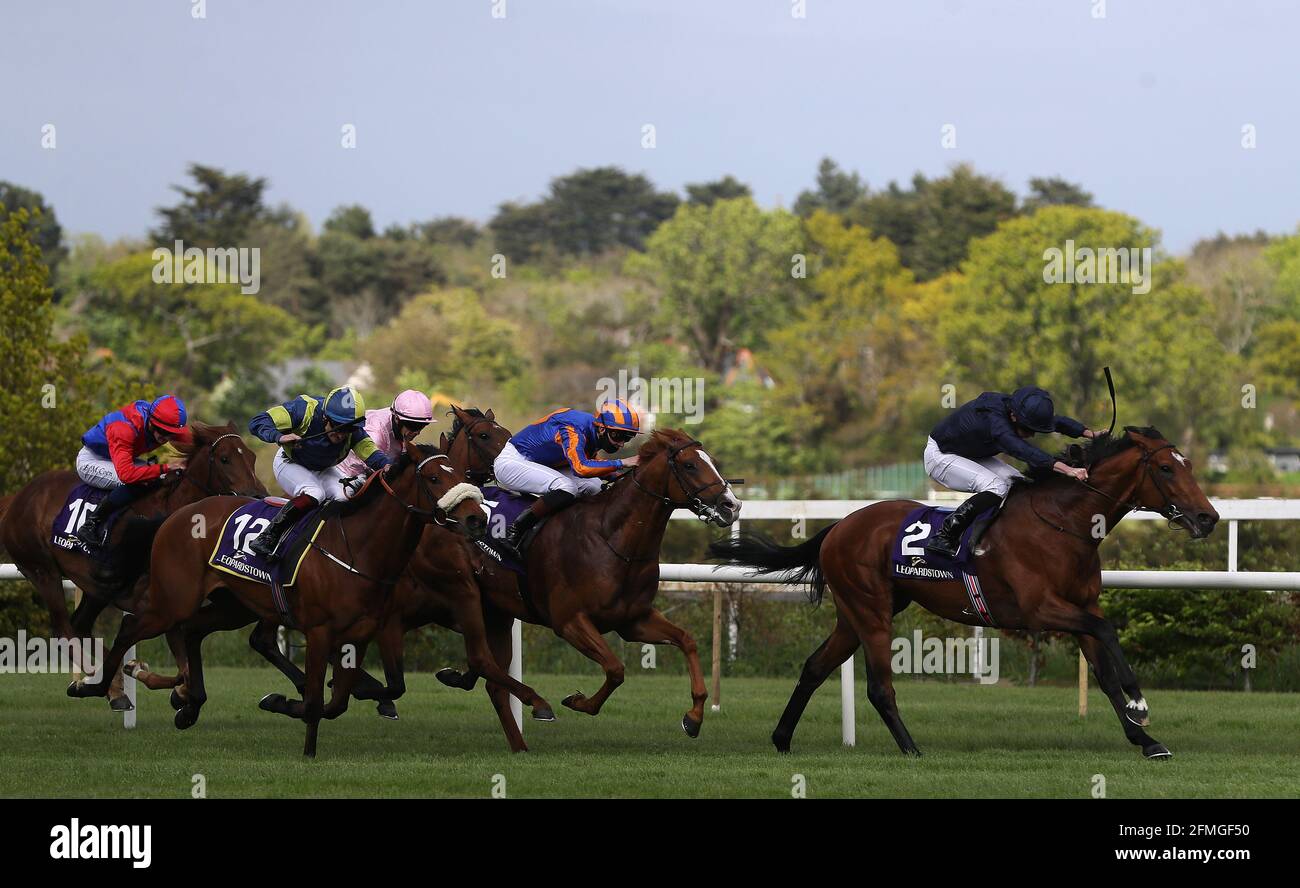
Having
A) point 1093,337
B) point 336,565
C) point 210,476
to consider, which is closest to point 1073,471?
point 336,565

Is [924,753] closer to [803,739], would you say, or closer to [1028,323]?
[803,739]

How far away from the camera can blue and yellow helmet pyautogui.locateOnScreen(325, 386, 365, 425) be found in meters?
8.19

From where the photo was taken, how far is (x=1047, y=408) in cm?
820

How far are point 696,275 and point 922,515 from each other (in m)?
51.6

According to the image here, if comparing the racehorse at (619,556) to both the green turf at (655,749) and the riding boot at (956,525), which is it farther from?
the riding boot at (956,525)

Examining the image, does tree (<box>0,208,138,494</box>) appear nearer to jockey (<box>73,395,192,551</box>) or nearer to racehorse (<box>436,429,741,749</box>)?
jockey (<box>73,395,192,551</box>)

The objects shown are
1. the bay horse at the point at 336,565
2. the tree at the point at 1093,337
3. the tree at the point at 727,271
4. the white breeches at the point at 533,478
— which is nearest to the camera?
the bay horse at the point at 336,565

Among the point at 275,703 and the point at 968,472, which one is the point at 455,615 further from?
the point at 968,472

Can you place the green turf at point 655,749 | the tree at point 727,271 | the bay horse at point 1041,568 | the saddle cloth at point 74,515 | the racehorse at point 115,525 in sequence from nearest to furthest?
the green turf at point 655,749
the bay horse at point 1041,568
the racehorse at point 115,525
the saddle cloth at point 74,515
the tree at point 727,271

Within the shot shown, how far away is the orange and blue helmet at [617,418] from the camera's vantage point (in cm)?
860

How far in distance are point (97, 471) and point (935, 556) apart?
461 cm

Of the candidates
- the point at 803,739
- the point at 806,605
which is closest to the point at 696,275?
the point at 806,605

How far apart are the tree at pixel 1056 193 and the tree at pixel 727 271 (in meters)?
19.4

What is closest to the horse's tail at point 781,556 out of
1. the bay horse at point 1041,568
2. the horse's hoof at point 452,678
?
the bay horse at point 1041,568
